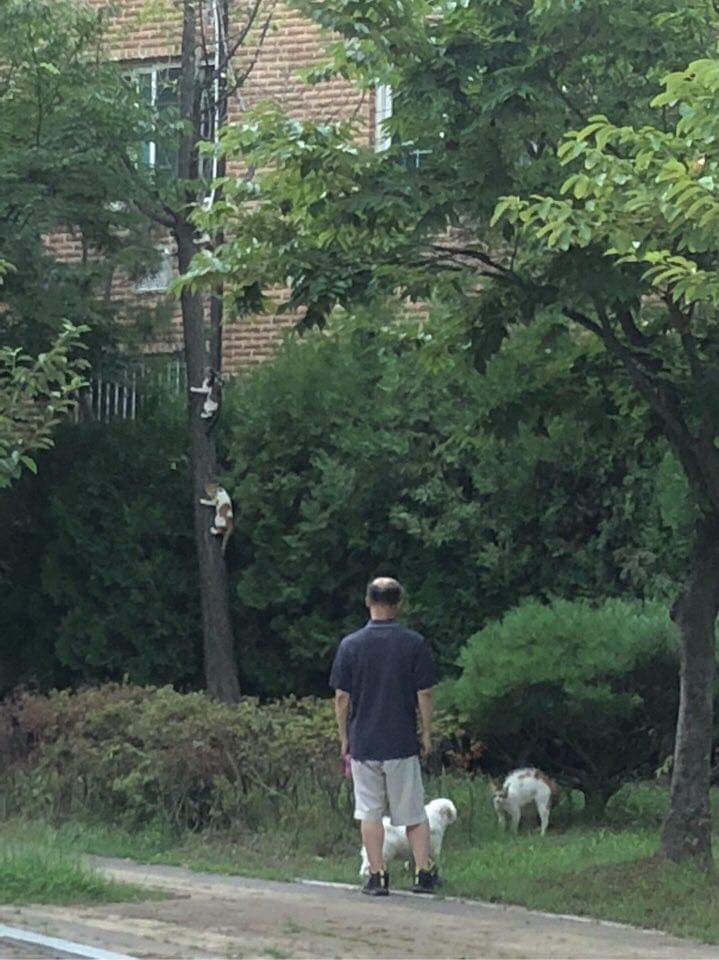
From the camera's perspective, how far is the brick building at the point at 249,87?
63.1 ft

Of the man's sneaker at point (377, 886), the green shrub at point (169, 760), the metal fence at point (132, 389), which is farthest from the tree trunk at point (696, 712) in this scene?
the metal fence at point (132, 389)

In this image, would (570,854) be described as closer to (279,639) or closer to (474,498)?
(474,498)

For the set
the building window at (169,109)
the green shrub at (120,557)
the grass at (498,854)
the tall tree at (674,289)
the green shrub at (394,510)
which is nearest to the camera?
the tall tree at (674,289)

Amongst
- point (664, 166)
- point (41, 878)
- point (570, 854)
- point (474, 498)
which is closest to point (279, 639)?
point (474, 498)

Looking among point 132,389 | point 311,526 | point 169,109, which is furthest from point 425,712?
point 132,389

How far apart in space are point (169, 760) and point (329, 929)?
4.06m

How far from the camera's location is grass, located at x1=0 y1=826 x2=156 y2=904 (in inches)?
376

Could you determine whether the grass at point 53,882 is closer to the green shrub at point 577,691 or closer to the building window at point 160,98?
the green shrub at point 577,691

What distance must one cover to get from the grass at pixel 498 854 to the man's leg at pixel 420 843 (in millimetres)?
202

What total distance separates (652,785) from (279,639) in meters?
4.61

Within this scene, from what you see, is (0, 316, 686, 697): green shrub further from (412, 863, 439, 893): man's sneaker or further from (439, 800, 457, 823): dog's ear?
(412, 863, 439, 893): man's sneaker

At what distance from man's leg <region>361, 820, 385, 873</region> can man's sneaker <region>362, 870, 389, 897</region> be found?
0.03 metres

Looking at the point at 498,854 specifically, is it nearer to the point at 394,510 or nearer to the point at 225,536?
the point at 394,510

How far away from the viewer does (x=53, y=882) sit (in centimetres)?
965
